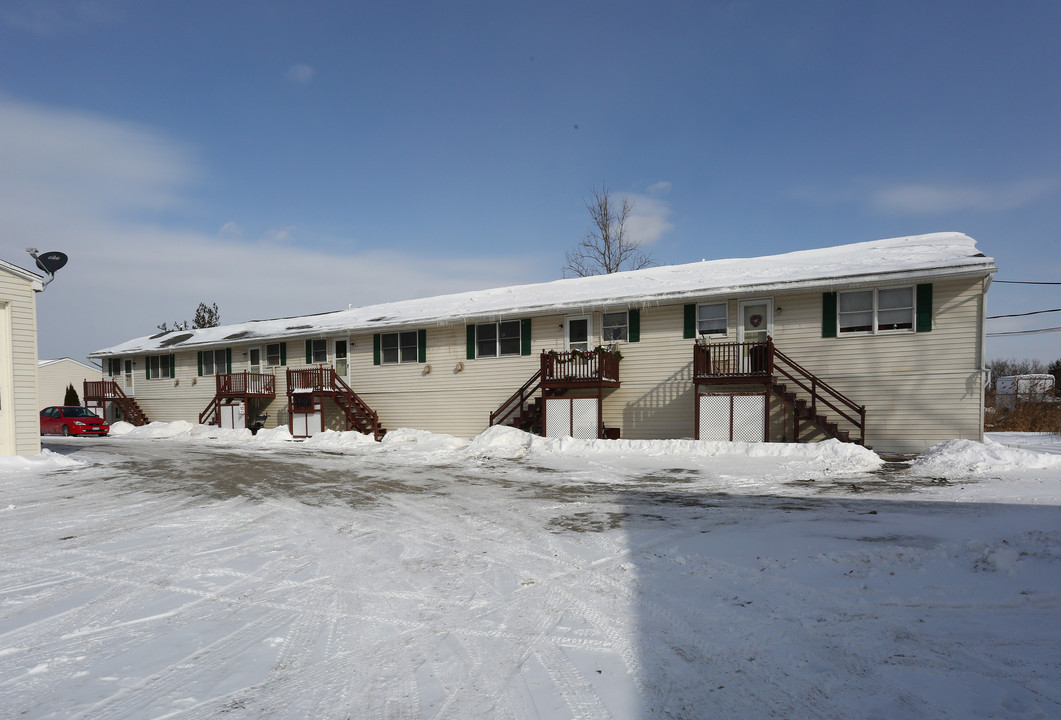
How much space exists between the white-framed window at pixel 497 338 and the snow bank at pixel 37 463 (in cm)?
1104

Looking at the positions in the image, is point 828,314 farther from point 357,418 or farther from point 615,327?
point 357,418

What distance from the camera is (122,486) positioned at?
33.9 ft

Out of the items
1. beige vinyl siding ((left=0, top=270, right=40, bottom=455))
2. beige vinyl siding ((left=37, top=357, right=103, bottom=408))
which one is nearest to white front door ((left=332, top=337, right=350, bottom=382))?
beige vinyl siding ((left=0, top=270, right=40, bottom=455))

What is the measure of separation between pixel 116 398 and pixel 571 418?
25295mm

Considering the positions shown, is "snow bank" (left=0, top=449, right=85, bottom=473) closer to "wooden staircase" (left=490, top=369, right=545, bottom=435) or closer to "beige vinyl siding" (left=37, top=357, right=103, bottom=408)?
"wooden staircase" (left=490, top=369, right=545, bottom=435)

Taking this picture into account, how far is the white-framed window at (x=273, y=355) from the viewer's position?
24531mm

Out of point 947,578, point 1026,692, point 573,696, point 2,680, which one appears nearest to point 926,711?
point 1026,692

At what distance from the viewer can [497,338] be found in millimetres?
19469

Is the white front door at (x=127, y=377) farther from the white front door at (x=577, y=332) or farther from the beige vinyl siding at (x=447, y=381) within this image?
the white front door at (x=577, y=332)

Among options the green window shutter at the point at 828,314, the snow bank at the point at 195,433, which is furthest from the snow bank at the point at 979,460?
the snow bank at the point at 195,433

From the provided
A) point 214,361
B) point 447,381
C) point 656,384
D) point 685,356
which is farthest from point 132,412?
point 685,356

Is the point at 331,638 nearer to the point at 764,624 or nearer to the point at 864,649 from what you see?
the point at 764,624

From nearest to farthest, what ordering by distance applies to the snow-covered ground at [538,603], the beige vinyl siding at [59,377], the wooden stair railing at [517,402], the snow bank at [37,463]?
the snow-covered ground at [538,603] → the snow bank at [37,463] → the wooden stair railing at [517,402] → the beige vinyl siding at [59,377]

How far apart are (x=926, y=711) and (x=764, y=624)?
1.15 meters
